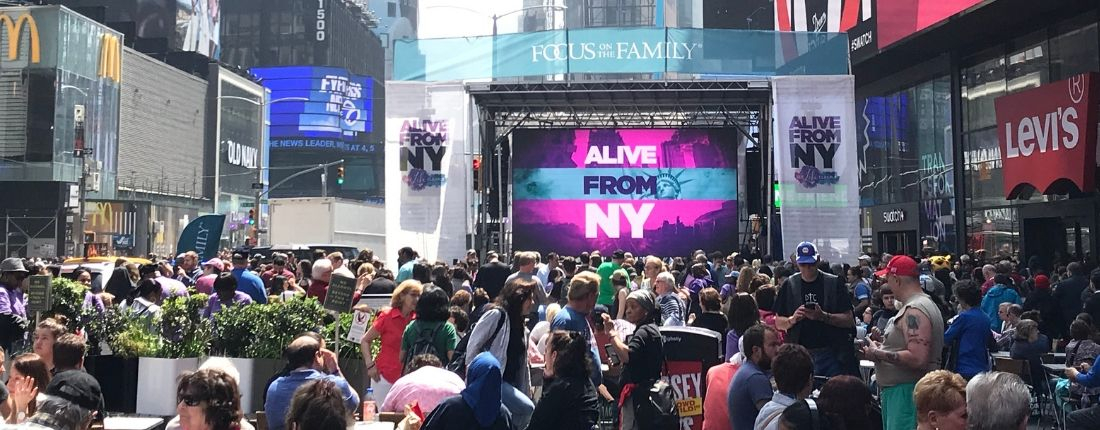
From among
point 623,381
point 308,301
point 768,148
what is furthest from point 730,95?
point 623,381

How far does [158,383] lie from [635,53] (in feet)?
56.0

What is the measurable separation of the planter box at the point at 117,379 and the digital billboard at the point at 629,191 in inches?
842

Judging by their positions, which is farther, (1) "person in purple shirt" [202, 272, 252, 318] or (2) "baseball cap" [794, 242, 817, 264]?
(1) "person in purple shirt" [202, 272, 252, 318]

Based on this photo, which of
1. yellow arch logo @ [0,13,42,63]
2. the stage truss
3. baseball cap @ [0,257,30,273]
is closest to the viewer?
baseball cap @ [0,257,30,273]

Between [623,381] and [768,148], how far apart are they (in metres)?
22.9

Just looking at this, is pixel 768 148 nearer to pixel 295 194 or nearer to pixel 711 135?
pixel 711 135

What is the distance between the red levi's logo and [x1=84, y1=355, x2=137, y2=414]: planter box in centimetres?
1852

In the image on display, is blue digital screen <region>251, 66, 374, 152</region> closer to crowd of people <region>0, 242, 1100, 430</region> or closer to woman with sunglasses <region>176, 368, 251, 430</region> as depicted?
crowd of people <region>0, 242, 1100, 430</region>

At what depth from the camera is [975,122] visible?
2966 cm

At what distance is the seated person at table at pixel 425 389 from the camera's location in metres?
6.57

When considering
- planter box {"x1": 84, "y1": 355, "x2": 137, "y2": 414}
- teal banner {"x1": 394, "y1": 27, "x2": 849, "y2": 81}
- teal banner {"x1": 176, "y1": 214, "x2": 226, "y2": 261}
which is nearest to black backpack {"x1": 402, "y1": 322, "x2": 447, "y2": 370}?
planter box {"x1": 84, "y1": 355, "x2": 137, "y2": 414}

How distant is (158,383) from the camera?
993cm

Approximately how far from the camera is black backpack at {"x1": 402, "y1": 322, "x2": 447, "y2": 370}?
26.5 feet

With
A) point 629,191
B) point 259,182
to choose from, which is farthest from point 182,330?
point 259,182
